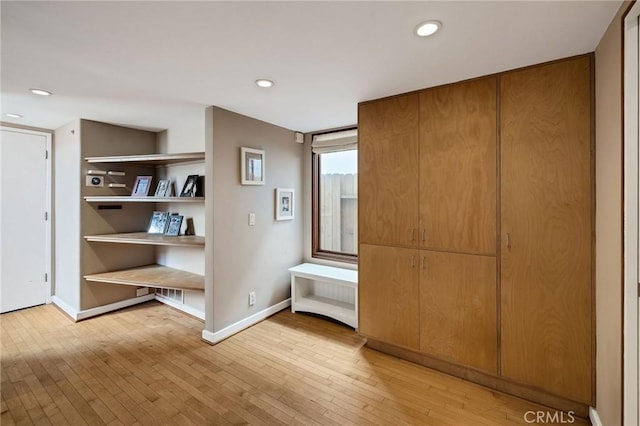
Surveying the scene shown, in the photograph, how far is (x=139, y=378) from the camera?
7.09ft

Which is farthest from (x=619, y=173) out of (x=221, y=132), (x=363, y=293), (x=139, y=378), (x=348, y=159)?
(x=139, y=378)

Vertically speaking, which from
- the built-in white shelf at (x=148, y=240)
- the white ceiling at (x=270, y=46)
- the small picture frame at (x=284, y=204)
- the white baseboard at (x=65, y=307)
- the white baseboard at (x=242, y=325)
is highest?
the white ceiling at (x=270, y=46)

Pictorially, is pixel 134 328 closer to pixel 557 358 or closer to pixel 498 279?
pixel 498 279

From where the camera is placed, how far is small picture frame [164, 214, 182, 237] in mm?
3409

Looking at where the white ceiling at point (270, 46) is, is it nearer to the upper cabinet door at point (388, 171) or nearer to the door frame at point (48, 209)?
the upper cabinet door at point (388, 171)

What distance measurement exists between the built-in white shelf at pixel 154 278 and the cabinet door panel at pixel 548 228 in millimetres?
2776

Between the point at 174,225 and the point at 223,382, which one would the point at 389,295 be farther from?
the point at 174,225

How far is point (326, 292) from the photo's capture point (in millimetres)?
3564

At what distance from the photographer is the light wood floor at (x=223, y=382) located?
1792 millimetres

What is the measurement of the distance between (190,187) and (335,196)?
69.2 inches

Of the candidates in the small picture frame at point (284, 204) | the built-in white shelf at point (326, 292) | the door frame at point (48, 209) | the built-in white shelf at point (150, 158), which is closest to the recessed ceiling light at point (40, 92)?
the built-in white shelf at point (150, 158)

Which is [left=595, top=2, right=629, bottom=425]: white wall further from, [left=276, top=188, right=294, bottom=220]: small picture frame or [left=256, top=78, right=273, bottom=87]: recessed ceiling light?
[left=276, top=188, right=294, bottom=220]: small picture frame

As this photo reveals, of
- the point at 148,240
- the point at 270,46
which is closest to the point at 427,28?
the point at 270,46

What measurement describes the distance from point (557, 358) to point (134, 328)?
3.79 meters
